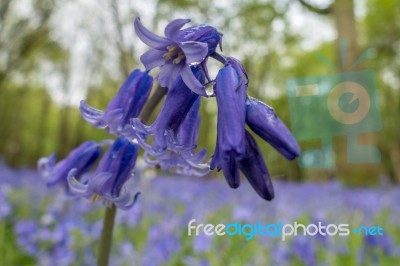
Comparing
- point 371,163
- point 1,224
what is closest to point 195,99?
point 1,224

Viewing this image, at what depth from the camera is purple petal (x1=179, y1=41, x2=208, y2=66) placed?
924 mm

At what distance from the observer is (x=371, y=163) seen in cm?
1181

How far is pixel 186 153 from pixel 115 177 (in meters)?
0.20

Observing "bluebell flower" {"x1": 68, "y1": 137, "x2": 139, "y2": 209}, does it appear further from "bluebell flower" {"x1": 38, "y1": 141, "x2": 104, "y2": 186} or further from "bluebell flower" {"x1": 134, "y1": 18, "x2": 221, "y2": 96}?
"bluebell flower" {"x1": 134, "y1": 18, "x2": 221, "y2": 96}

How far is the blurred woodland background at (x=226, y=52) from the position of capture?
536 inches

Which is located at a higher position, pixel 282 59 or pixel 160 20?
pixel 160 20

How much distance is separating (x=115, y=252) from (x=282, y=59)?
25.0 m

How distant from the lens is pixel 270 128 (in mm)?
904

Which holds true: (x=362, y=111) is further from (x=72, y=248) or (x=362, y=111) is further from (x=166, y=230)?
(x=72, y=248)

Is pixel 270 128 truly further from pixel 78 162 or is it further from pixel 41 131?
pixel 41 131

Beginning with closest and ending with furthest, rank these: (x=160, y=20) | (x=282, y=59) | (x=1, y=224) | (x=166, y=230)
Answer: (x=166, y=230) < (x=1, y=224) < (x=160, y=20) < (x=282, y=59)

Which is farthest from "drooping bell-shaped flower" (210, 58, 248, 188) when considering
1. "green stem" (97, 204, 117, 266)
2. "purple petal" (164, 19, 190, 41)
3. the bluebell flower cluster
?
"green stem" (97, 204, 117, 266)

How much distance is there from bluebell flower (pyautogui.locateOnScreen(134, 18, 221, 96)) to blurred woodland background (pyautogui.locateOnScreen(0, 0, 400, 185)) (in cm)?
714

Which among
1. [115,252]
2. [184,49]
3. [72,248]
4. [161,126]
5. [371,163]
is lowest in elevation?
[371,163]
